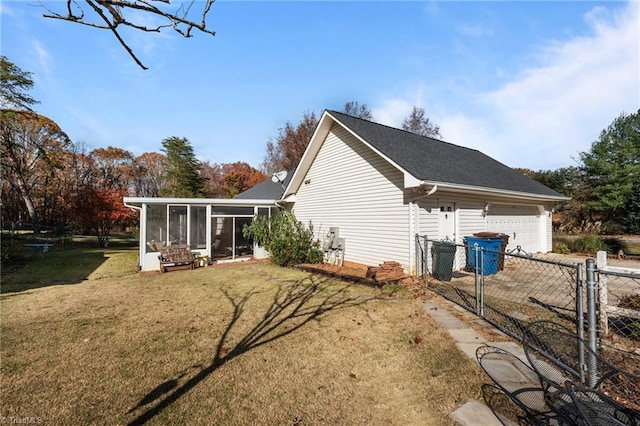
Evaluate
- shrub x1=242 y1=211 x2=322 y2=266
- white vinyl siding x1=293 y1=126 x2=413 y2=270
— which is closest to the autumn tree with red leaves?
shrub x1=242 y1=211 x2=322 y2=266

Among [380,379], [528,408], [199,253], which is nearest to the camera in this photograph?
[528,408]

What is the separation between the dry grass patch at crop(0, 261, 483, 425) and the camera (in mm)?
2752

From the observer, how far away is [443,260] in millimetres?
7648

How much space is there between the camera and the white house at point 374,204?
8.52 metres

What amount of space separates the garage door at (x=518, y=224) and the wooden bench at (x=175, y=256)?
37.2ft

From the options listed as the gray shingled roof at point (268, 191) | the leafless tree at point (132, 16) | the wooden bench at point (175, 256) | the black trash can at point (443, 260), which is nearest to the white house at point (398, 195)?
the black trash can at point (443, 260)

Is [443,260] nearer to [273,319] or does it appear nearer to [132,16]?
[273,319]

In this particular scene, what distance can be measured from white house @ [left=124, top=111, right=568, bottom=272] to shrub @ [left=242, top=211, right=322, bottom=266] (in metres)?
0.95

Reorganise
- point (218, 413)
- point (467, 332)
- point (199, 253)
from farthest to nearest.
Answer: point (199, 253) < point (467, 332) < point (218, 413)

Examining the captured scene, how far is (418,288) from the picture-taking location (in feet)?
23.5

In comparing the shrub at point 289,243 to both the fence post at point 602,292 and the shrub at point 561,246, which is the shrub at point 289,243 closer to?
the fence post at point 602,292

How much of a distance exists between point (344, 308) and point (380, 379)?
2541 millimetres

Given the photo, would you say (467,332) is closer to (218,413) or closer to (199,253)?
(218,413)

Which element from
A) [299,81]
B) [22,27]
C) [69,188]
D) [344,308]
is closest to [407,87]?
[299,81]
